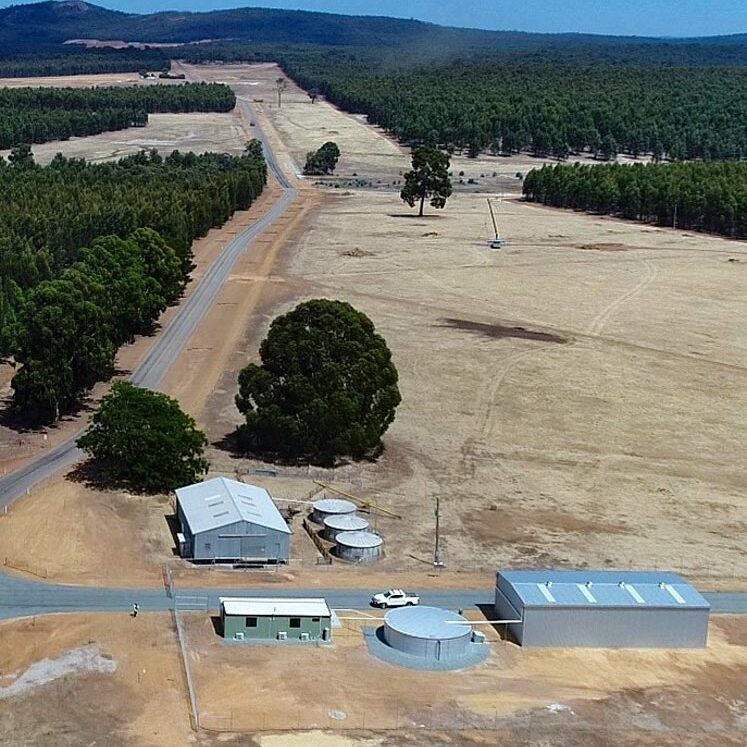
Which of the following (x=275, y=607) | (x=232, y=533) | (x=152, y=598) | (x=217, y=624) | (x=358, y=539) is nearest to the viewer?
(x=275, y=607)

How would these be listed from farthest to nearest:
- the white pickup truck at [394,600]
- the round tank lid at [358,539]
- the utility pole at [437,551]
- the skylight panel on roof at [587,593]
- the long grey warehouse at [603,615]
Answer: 1. the utility pole at [437,551]
2. the round tank lid at [358,539]
3. the white pickup truck at [394,600]
4. the skylight panel on roof at [587,593]
5. the long grey warehouse at [603,615]

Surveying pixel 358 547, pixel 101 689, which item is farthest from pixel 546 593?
pixel 101 689

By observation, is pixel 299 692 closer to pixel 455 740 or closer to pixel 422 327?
pixel 455 740

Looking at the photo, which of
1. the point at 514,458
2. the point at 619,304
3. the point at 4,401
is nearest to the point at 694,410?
the point at 514,458

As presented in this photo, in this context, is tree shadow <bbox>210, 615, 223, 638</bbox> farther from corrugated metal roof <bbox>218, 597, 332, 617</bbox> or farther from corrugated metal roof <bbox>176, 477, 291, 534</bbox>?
corrugated metal roof <bbox>176, 477, 291, 534</bbox>

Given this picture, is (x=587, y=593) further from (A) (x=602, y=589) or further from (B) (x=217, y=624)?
(B) (x=217, y=624)

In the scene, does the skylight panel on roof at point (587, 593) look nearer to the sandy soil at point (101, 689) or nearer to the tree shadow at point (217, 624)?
the tree shadow at point (217, 624)

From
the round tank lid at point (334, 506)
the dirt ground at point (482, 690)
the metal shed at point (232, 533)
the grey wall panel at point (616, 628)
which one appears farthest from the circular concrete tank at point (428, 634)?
the round tank lid at point (334, 506)
